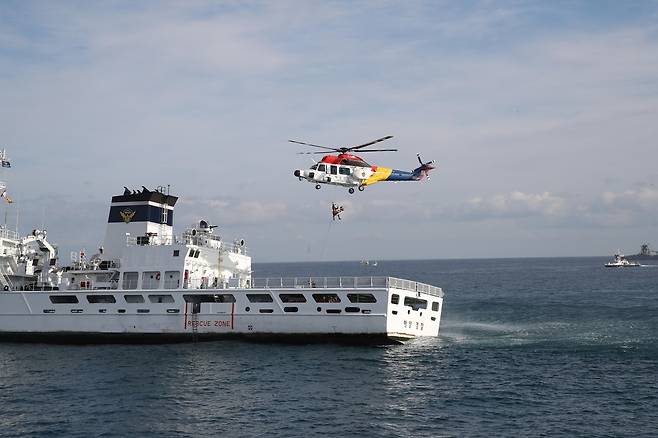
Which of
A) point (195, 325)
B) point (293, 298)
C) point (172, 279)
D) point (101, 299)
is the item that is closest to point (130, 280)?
point (101, 299)

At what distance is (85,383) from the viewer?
3250 centimetres

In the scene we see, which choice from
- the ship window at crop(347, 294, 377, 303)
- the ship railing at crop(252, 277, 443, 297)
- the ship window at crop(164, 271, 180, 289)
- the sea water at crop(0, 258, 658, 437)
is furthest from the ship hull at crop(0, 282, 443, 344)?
the ship window at crop(164, 271, 180, 289)

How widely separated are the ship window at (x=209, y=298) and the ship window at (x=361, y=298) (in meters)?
7.53

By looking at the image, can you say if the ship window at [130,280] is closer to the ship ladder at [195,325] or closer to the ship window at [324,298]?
the ship ladder at [195,325]

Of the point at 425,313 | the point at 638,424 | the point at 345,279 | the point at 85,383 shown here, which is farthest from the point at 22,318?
the point at 638,424

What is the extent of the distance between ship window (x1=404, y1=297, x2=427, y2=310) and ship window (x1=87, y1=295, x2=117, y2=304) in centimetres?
1894

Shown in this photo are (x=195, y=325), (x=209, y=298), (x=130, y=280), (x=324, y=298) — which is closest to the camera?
(x=324, y=298)

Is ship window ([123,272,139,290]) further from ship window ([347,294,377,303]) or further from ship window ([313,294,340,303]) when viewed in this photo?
ship window ([347,294,377,303])

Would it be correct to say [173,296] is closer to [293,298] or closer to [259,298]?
[259,298]

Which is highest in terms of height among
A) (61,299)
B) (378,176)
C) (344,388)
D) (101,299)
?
(378,176)

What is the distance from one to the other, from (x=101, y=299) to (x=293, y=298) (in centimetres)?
1309

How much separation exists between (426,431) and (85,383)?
1735 centimetres

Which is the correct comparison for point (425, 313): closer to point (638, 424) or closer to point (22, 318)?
point (638, 424)

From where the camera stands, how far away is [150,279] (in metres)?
44.2
